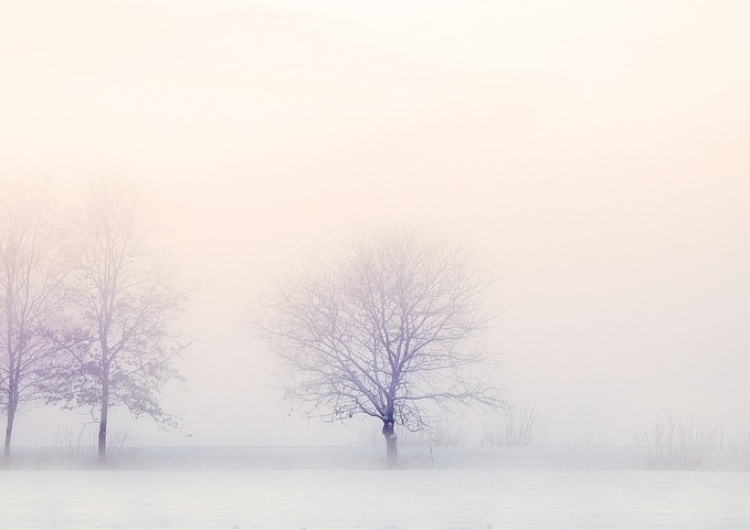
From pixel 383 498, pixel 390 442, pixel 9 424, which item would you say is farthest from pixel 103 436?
pixel 383 498

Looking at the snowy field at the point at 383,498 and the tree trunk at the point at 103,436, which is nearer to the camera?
the snowy field at the point at 383,498

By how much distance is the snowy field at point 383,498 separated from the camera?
19.0 m

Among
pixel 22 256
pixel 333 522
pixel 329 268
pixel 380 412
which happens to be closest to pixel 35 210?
pixel 22 256

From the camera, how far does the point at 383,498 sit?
2480 centimetres

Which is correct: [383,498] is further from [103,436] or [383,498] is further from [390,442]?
[103,436]

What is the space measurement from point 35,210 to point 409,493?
2234cm

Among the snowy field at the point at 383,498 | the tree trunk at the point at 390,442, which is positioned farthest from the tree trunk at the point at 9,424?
the tree trunk at the point at 390,442

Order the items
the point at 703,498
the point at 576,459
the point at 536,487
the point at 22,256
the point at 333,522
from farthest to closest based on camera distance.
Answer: the point at 22,256 → the point at 576,459 → the point at 536,487 → the point at 703,498 → the point at 333,522

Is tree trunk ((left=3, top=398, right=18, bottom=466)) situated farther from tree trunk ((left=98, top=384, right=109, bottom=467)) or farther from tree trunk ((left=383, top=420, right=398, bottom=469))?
tree trunk ((left=383, top=420, right=398, bottom=469))

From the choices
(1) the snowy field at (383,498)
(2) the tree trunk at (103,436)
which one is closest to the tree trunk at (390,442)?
(1) the snowy field at (383,498)

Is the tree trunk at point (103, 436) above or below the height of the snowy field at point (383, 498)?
above

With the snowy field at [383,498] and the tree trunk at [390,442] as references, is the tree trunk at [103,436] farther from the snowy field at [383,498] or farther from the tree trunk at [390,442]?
the tree trunk at [390,442]

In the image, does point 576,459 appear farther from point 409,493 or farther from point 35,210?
point 35,210

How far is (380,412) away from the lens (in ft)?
128
